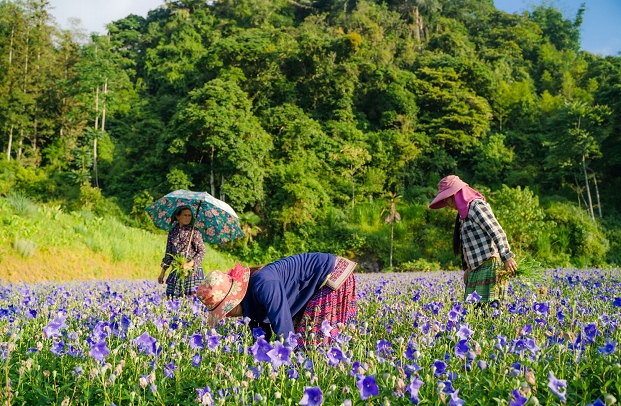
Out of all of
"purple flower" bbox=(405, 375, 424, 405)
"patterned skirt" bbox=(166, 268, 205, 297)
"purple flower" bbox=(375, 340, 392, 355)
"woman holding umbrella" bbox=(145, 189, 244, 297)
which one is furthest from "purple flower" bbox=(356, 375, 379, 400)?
"patterned skirt" bbox=(166, 268, 205, 297)

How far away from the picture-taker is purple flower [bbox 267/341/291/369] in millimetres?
2025

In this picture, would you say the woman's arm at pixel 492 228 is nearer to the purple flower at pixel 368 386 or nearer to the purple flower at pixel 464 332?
the purple flower at pixel 464 332

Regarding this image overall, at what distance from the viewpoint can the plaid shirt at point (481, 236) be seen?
145 inches

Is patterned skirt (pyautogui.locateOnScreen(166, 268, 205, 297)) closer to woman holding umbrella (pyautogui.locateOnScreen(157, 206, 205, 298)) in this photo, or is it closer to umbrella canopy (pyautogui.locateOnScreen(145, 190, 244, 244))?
woman holding umbrella (pyautogui.locateOnScreen(157, 206, 205, 298))

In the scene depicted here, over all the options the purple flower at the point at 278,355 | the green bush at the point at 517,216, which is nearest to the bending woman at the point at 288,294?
the purple flower at the point at 278,355

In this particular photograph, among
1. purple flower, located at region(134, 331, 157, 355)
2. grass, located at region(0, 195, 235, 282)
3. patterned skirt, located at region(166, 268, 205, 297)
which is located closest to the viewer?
purple flower, located at region(134, 331, 157, 355)

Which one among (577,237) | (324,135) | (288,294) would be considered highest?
(324,135)

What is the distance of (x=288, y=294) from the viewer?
327 cm

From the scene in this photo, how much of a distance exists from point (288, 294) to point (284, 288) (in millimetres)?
112

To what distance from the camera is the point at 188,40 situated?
3869 cm

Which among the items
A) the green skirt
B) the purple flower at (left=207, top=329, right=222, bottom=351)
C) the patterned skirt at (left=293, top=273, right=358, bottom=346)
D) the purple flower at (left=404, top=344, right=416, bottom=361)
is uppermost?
the green skirt

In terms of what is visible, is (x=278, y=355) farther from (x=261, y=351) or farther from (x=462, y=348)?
(x=462, y=348)

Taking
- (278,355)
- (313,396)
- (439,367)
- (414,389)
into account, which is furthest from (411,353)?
(313,396)

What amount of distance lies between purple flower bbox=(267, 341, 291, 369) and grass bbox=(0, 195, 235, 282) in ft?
29.4
